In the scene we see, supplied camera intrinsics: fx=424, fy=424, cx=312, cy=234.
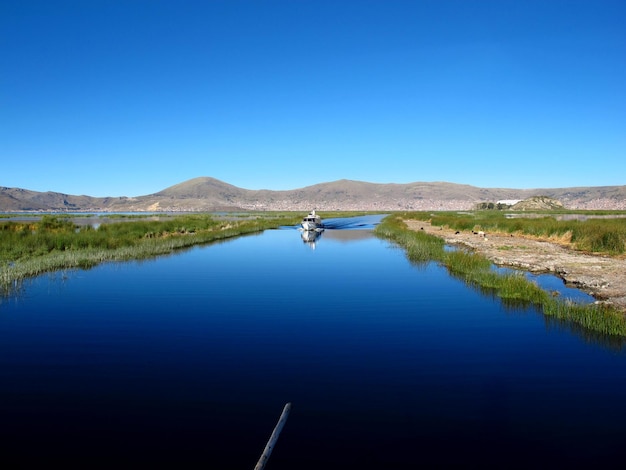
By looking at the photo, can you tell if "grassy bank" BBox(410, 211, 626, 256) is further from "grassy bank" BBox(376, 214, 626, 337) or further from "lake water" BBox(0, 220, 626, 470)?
"lake water" BBox(0, 220, 626, 470)

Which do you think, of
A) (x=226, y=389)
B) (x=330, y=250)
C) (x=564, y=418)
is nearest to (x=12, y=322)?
(x=226, y=389)

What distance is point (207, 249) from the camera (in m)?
37.1

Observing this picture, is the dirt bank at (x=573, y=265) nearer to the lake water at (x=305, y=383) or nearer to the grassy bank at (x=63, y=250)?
the lake water at (x=305, y=383)

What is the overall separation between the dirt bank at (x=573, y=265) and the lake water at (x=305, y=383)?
4400 mm

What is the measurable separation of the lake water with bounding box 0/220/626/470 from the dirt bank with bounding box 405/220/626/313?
4400 millimetres

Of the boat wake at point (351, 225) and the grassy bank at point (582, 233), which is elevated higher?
the grassy bank at point (582, 233)

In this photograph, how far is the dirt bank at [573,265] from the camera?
1684 cm

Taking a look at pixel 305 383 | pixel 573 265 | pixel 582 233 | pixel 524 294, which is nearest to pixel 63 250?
pixel 305 383

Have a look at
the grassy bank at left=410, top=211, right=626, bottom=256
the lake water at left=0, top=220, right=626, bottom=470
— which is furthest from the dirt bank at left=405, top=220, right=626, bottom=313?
the lake water at left=0, top=220, right=626, bottom=470

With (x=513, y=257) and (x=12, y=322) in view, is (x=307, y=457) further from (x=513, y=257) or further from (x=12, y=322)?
(x=513, y=257)

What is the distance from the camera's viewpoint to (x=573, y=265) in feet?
76.1

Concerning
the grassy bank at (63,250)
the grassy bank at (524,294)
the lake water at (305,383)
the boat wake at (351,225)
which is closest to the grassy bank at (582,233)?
the grassy bank at (524,294)

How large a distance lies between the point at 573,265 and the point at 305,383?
66.7 feet

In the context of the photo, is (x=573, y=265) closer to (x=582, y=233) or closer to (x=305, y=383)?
(x=582, y=233)
